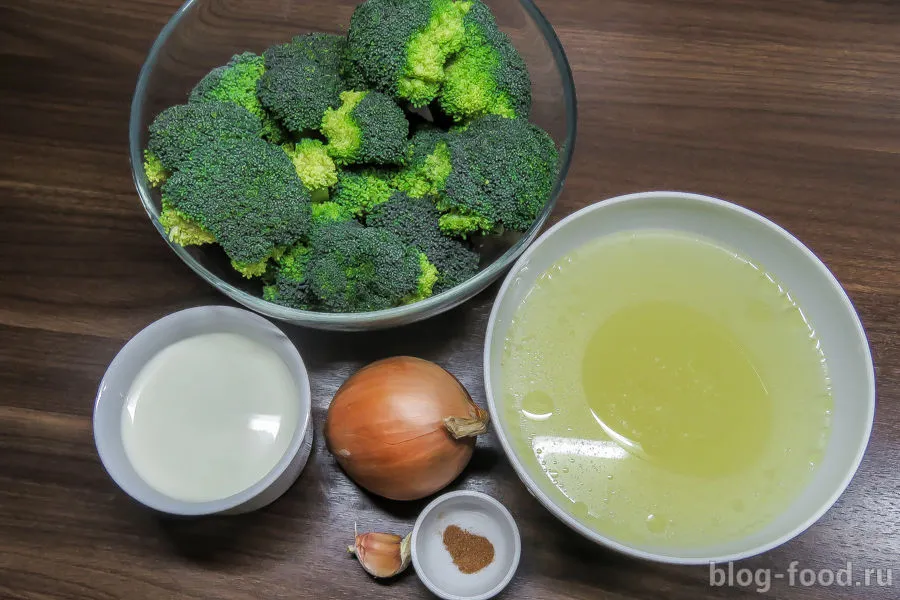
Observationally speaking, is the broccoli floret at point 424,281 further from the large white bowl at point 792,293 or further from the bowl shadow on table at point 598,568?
the bowl shadow on table at point 598,568

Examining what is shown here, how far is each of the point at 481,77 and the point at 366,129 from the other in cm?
16

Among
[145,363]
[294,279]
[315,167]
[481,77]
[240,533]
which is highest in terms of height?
[481,77]

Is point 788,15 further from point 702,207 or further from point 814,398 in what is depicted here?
point 814,398

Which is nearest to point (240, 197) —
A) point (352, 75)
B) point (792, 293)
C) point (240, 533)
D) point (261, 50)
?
point (352, 75)

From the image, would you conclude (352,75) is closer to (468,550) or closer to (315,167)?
(315,167)

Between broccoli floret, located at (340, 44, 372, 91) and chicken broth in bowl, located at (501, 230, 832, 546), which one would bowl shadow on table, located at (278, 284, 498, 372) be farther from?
broccoli floret, located at (340, 44, 372, 91)

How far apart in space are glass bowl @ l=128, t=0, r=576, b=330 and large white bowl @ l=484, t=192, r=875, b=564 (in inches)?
2.0

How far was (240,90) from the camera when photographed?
90cm

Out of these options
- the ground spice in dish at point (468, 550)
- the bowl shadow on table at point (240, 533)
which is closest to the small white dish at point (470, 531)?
the ground spice in dish at point (468, 550)

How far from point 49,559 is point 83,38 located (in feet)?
2.57

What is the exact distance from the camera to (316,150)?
87 centimetres

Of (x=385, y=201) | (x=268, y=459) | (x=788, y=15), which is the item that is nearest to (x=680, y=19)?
(x=788, y=15)

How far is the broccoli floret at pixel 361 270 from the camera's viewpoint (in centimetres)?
82

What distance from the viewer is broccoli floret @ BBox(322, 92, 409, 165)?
0.84 metres
